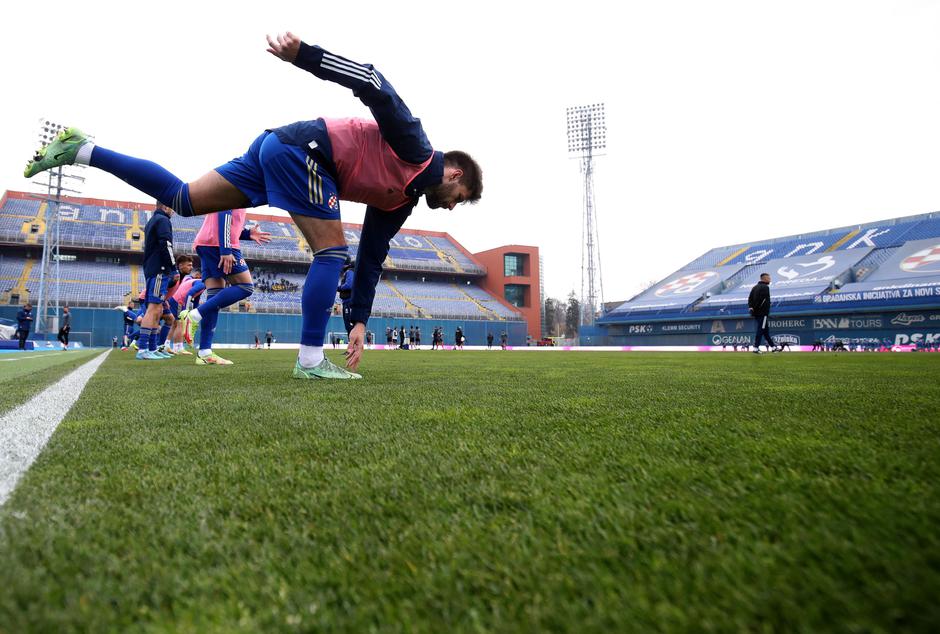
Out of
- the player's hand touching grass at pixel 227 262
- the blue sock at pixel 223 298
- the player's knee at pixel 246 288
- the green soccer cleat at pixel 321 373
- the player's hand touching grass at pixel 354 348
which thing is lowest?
the green soccer cleat at pixel 321 373

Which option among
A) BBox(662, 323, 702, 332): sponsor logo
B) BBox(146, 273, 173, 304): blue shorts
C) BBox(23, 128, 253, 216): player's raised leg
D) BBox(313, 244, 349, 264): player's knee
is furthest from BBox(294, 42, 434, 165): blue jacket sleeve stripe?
BBox(662, 323, 702, 332): sponsor logo

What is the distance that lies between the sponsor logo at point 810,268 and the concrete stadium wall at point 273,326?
1670 cm

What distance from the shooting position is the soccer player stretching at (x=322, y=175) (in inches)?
124

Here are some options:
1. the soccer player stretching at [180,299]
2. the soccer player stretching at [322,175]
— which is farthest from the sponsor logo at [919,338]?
the soccer player stretching at [322,175]

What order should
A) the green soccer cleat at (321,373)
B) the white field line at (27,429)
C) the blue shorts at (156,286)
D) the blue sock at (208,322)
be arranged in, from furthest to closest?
the blue shorts at (156,286)
the blue sock at (208,322)
the green soccer cleat at (321,373)
the white field line at (27,429)

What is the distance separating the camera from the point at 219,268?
603 centimetres

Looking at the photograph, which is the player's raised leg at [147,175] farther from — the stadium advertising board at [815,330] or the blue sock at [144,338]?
the stadium advertising board at [815,330]

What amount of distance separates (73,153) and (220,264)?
8.45 feet

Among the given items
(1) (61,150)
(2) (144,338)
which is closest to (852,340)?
(2) (144,338)

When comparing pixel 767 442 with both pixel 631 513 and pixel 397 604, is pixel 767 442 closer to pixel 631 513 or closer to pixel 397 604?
pixel 631 513

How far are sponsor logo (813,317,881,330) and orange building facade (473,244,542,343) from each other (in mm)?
21666

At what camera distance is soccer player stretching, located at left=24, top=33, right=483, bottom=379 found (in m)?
3.15

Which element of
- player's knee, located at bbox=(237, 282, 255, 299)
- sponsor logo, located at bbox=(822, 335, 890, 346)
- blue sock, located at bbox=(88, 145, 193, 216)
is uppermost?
blue sock, located at bbox=(88, 145, 193, 216)

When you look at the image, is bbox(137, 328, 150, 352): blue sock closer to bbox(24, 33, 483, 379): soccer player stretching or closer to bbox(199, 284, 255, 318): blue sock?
bbox(199, 284, 255, 318): blue sock
